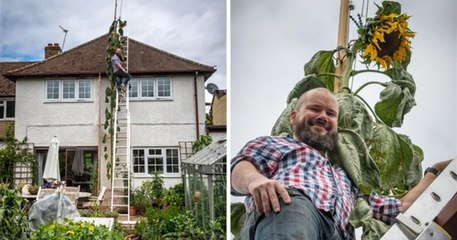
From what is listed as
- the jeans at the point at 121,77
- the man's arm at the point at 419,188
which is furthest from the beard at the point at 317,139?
the jeans at the point at 121,77

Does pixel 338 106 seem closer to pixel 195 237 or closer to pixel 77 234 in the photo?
pixel 195 237

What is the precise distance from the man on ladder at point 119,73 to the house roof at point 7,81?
433 mm

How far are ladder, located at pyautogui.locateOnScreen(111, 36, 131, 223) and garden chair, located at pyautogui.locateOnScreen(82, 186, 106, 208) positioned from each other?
0.05m

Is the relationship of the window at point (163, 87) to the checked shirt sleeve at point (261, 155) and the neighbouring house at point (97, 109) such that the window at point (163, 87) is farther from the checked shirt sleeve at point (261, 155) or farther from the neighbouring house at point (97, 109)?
the checked shirt sleeve at point (261, 155)

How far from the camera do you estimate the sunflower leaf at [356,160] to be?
2.65m

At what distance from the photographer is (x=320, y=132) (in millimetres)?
2693

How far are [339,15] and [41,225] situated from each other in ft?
5.77

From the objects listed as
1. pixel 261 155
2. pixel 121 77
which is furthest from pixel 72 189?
pixel 261 155

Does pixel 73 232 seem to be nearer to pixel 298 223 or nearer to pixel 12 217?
pixel 12 217

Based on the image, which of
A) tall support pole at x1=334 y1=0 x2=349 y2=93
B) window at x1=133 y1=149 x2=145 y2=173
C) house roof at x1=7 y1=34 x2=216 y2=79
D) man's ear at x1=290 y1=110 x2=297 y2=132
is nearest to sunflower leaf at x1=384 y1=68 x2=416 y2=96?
tall support pole at x1=334 y1=0 x2=349 y2=93

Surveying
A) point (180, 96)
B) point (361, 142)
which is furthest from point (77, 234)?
point (361, 142)

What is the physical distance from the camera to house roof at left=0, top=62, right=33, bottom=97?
338 cm

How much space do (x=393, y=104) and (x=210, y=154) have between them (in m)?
0.90

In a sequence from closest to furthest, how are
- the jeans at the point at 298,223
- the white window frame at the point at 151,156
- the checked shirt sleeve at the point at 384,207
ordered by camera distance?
the jeans at the point at 298,223
the checked shirt sleeve at the point at 384,207
the white window frame at the point at 151,156
